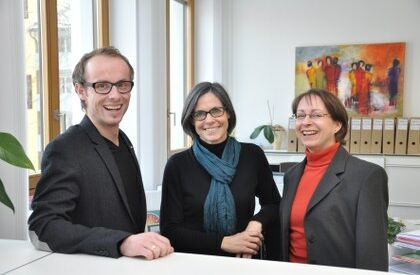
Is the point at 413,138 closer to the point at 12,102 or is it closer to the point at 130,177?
the point at 130,177

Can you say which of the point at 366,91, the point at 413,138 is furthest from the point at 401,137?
the point at 366,91

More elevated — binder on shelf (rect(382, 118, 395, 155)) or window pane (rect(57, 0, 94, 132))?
window pane (rect(57, 0, 94, 132))

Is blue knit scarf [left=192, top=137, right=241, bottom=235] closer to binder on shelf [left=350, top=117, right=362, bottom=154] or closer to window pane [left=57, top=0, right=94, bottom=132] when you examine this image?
window pane [left=57, top=0, right=94, bottom=132]

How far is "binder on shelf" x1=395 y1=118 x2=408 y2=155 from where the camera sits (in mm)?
4668

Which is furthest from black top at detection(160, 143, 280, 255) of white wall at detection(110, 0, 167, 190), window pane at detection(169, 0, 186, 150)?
Answer: window pane at detection(169, 0, 186, 150)

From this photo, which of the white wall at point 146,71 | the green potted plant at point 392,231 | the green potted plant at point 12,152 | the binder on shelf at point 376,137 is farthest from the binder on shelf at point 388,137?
the green potted plant at point 12,152

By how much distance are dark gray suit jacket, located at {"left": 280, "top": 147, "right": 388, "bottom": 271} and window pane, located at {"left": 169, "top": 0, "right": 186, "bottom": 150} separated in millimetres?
3250

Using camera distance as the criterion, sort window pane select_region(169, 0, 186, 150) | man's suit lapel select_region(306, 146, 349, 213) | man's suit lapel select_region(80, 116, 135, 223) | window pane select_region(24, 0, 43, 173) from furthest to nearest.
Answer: window pane select_region(169, 0, 186, 150), window pane select_region(24, 0, 43, 173), man's suit lapel select_region(306, 146, 349, 213), man's suit lapel select_region(80, 116, 135, 223)

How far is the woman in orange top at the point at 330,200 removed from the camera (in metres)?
1.52

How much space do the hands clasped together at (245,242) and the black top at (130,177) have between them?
14.2 inches

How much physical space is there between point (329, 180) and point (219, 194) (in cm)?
45

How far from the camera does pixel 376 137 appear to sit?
475cm

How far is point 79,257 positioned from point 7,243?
1.28 ft

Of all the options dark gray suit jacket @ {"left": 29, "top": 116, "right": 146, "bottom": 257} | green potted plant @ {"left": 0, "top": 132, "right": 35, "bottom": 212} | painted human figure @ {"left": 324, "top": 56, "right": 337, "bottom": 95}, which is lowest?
dark gray suit jacket @ {"left": 29, "top": 116, "right": 146, "bottom": 257}
